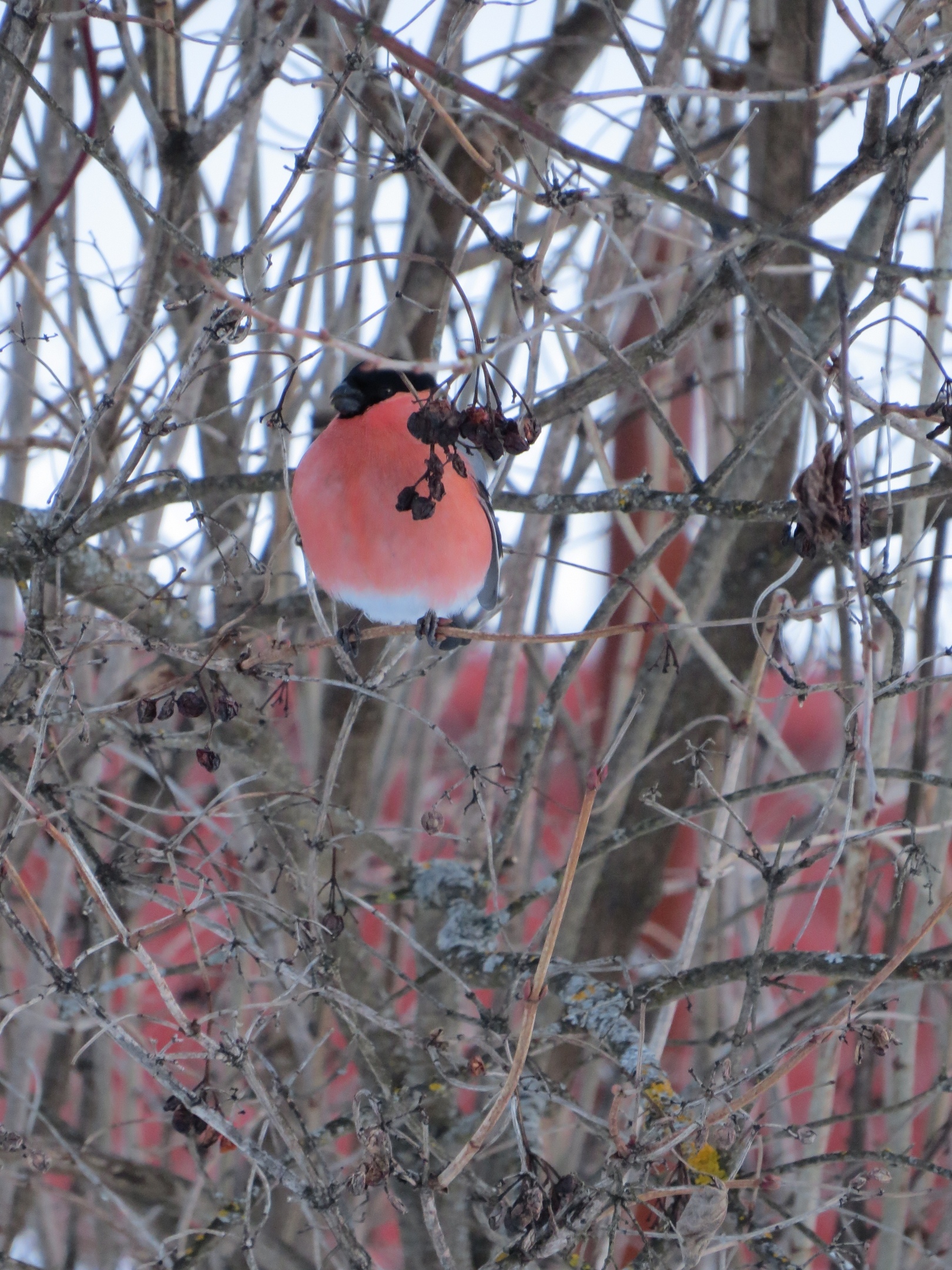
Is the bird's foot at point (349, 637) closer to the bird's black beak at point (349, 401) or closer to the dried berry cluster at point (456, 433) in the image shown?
the bird's black beak at point (349, 401)

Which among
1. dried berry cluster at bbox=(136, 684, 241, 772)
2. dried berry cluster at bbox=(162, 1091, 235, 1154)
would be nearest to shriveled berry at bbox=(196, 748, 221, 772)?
dried berry cluster at bbox=(136, 684, 241, 772)

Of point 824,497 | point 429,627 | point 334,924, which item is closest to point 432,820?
point 334,924

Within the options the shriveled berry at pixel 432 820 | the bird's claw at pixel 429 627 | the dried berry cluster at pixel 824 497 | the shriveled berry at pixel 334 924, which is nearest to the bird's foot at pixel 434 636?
the bird's claw at pixel 429 627

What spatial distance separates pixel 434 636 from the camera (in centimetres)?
141

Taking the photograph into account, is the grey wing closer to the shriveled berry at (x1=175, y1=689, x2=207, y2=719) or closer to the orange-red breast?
the orange-red breast

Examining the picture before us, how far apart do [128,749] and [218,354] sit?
0.63 m

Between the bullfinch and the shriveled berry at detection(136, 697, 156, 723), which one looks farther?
the bullfinch

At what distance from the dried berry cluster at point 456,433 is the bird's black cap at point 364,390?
488 mm

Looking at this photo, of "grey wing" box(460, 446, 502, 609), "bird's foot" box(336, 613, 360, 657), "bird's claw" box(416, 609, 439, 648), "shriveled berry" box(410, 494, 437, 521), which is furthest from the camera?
"bird's foot" box(336, 613, 360, 657)

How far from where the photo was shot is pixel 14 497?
189 cm

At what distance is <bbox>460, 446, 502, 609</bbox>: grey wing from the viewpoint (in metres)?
1.47

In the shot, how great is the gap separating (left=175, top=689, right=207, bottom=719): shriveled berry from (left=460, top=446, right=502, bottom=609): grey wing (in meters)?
0.41

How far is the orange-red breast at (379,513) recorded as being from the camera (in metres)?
1.46

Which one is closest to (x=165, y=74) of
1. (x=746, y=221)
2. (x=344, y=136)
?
(x=344, y=136)
